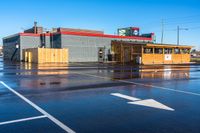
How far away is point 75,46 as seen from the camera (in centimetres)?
4397

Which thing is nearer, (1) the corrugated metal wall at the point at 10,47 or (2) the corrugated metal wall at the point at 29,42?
(2) the corrugated metal wall at the point at 29,42

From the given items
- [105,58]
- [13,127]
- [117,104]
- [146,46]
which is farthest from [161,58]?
[13,127]

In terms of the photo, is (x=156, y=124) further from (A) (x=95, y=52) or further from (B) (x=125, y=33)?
(B) (x=125, y=33)

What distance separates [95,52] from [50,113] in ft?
129

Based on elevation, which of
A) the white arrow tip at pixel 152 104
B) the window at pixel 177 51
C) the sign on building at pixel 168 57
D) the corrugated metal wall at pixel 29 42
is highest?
the corrugated metal wall at pixel 29 42

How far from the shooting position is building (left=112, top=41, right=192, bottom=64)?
4181 cm

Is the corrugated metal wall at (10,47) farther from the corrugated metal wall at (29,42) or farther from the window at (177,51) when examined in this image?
the window at (177,51)

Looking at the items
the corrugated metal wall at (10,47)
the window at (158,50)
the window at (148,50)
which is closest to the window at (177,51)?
the window at (158,50)

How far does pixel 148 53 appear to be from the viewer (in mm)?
42250

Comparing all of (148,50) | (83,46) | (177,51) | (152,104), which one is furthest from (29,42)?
(152,104)

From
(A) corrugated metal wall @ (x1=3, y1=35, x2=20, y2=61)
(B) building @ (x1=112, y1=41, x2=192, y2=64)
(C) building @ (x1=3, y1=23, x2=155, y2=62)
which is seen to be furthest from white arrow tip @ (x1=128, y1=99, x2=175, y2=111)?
(A) corrugated metal wall @ (x1=3, y1=35, x2=20, y2=61)

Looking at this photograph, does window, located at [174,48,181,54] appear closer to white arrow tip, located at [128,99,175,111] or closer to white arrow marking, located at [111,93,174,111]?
white arrow marking, located at [111,93,174,111]

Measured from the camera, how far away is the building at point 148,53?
137 ft

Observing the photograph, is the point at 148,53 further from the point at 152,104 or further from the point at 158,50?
the point at 152,104
